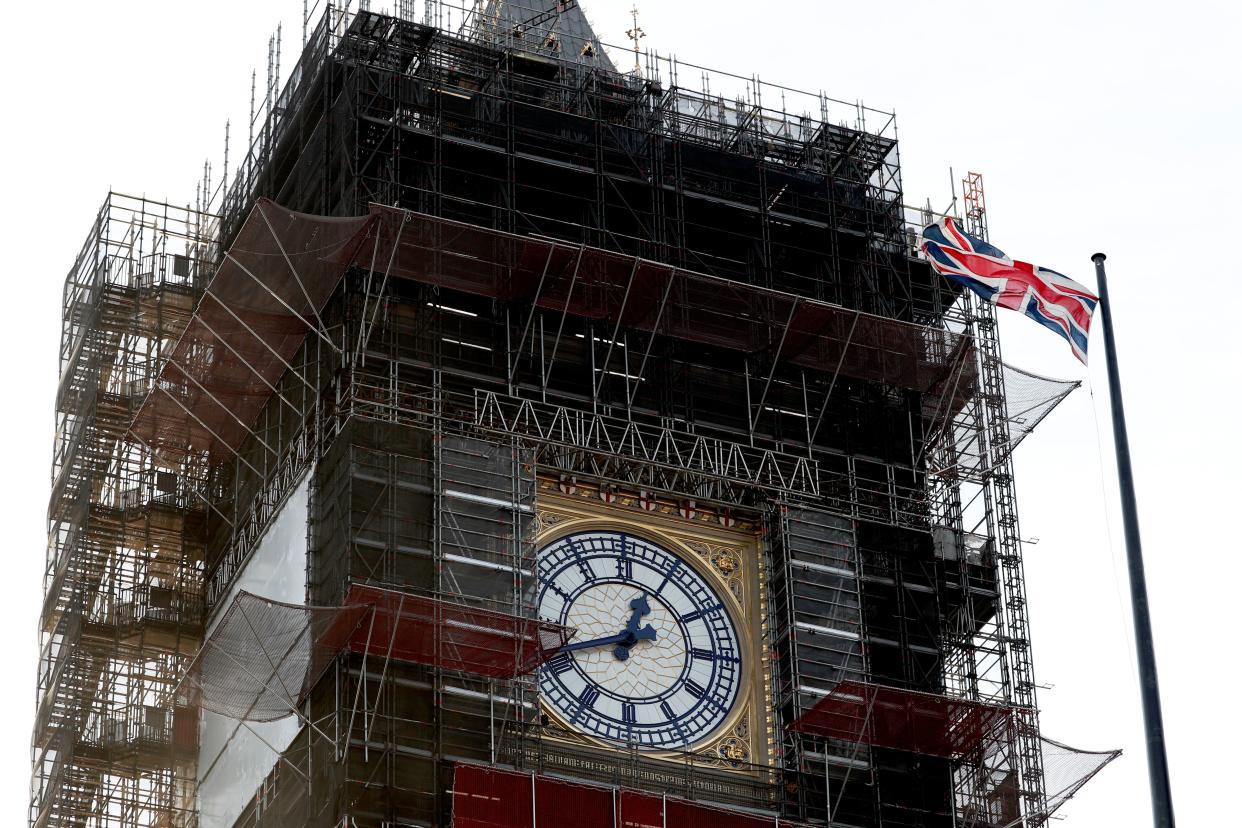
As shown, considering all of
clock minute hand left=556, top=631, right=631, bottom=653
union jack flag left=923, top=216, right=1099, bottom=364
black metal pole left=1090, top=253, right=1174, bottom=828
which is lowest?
black metal pole left=1090, top=253, right=1174, bottom=828

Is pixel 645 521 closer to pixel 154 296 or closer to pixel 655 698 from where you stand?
pixel 655 698

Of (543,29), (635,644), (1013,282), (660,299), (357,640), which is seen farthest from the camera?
Result: (543,29)

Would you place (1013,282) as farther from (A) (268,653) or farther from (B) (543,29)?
(B) (543,29)

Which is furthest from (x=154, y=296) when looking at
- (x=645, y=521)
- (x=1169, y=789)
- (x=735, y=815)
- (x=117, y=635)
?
(x=1169, y=789)

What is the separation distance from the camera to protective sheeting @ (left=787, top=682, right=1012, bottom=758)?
5962cm

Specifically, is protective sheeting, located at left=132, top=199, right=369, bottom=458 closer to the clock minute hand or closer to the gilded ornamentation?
the clock minute hand

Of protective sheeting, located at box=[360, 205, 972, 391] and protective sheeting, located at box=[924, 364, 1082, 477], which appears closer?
protective sheeting, located at box=[360, 205, 972, 391]

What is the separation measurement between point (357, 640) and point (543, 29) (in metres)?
19.8

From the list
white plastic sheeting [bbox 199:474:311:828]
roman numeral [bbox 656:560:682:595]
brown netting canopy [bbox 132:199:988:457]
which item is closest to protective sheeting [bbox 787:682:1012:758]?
roman numeral [bbox 656:560:682:595]

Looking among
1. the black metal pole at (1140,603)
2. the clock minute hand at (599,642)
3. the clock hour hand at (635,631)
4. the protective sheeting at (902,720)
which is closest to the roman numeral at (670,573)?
the clock hour hand at (635,631)

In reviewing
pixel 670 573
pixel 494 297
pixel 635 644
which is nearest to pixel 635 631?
pixel 635 644

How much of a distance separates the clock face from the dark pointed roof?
12848 millimetres

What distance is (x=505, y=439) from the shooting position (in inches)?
2411

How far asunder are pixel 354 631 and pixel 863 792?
1005cm
